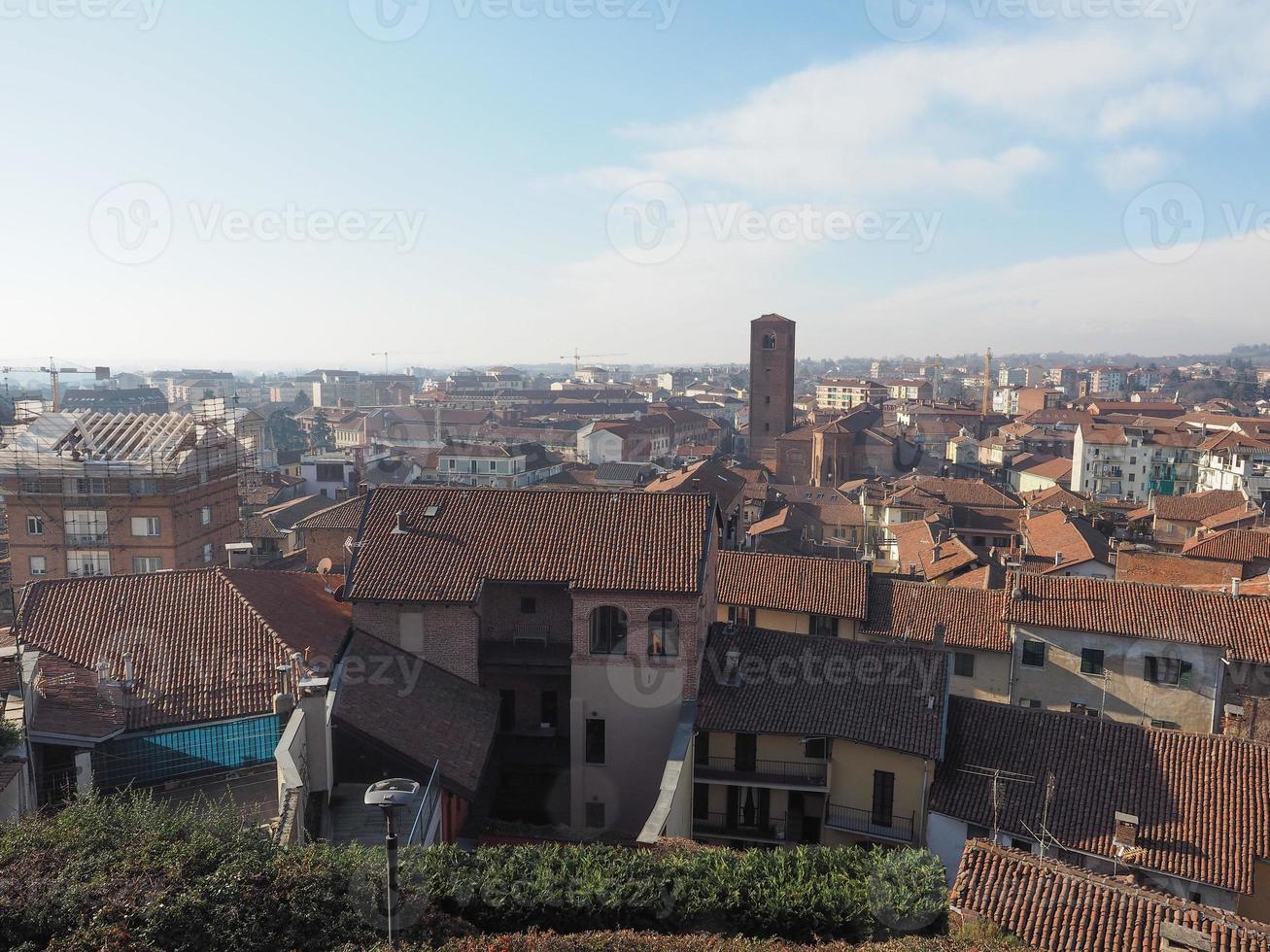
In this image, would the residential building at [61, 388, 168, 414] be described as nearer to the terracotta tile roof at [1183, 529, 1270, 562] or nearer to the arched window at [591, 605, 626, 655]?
the arched window at [591, 605, 626, 655]

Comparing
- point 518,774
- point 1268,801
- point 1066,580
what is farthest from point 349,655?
point 1066,580

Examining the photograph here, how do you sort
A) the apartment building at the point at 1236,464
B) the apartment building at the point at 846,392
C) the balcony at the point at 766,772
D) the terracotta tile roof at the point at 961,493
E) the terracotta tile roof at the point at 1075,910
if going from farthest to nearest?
the apartment building at the point at 846,392
the apartment building at the point at 1236,464
the terracotta tile roof at the point at 961,493
the balcony at the point at 766,772
the terracotta tile roof at the point at 1075,910

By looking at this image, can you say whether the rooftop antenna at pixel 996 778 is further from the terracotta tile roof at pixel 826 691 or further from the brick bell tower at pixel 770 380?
the brick bell tower at pixel 770 380

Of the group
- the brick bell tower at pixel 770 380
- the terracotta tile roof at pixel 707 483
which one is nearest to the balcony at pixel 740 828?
the terracotta tile roof at pixel 707 483

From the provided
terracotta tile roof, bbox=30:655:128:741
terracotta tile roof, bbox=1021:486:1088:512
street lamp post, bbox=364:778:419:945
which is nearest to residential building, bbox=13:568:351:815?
terracotta tile roof, bbox=30:655:128:741

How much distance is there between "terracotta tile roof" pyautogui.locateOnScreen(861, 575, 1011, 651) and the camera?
26.1 meters

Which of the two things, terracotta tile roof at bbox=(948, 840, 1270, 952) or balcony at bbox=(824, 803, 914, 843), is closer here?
terracotta tile roof at bbox=(948, 840, 1270, 952)

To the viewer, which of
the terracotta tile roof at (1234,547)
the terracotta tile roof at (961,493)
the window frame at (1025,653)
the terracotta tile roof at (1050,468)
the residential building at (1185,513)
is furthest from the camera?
the terracotta tile roof at (1050,468)

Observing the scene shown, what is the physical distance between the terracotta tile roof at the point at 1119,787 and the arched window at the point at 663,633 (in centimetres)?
590

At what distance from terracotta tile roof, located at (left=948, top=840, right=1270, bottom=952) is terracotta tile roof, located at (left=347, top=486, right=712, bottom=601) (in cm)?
809

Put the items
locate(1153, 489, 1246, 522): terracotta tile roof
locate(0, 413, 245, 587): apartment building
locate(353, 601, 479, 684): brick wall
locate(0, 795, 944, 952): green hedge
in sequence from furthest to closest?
locate(1153, 489, 1246, 522): terracotta tile roof < locate(0, 413, 245, 587): apartment building < locate(353, 601, 479, 684): brick wall < locate(0, 795, 944, 952): green hedge

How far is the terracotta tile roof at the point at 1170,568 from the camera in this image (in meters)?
33.7

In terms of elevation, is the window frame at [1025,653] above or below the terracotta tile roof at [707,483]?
below

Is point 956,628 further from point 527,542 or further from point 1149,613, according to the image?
point 527,542
